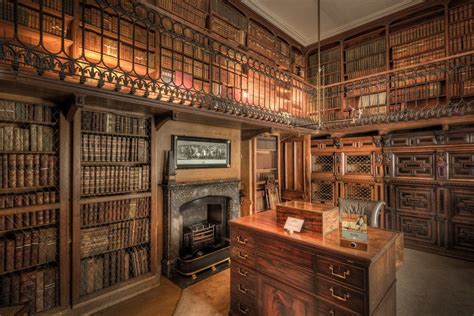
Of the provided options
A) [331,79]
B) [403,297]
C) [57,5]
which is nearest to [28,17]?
[57,5]

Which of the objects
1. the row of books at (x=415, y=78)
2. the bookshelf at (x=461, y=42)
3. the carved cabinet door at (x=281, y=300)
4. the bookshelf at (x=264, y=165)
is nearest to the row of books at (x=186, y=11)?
the bookshelf at (x=264, y=165)

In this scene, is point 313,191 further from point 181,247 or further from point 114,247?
point 114,247

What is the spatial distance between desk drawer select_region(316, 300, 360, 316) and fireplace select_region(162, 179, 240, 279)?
5.89 ft

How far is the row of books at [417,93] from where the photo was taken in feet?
13.1

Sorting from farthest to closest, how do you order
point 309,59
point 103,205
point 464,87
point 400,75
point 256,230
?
point 309,59, point 400,75, point 464,87, point 103,205, point 256,230

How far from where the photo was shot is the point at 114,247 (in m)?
2.50

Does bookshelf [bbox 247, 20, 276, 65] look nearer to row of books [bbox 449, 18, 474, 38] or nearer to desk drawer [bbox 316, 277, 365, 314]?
row of books [bbox 449, 18, 474, 38]

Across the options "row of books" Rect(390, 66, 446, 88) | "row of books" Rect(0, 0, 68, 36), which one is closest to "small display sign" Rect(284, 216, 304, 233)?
"row of books" Rect(0, 0, 68, 36)

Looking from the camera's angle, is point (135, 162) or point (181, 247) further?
point (181, 247)

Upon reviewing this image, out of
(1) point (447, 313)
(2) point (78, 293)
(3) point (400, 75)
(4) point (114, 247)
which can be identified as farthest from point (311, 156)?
(2) point (78, 293)

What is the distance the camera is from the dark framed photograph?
312cm

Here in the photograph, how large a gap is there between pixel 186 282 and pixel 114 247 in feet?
3.12

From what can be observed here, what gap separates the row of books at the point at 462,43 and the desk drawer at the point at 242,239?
4706mm

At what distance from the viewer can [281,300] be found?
1.75 m
